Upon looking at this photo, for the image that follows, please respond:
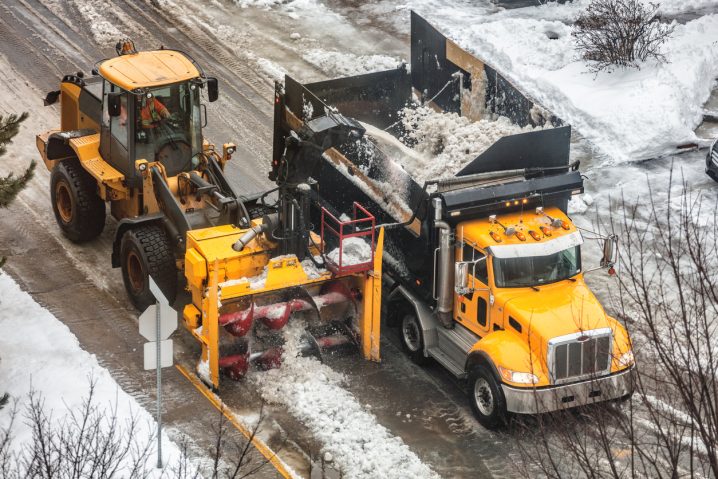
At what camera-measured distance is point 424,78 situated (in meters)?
17.7

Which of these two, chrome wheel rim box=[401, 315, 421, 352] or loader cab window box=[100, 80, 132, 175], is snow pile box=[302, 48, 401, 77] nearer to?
loader cab window box=[100, 80, 132, 175]

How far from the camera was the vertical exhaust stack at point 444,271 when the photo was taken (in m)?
13.5

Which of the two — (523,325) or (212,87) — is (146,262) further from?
(523,325)

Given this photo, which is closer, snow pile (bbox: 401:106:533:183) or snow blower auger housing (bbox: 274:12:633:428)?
snow blower auger housing (bbox: 274:12:633:428)

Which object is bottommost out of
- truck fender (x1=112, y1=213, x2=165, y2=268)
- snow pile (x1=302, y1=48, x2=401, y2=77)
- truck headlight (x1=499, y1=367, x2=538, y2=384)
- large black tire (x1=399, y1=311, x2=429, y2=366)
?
large black tire (x1=399, y1=311, x2=429, y2=366)

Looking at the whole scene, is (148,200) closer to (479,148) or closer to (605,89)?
(479,148)

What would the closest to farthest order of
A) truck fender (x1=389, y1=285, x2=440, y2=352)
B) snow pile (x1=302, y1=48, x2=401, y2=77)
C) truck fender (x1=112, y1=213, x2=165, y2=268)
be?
truck fender (x1=389, y1=285, x2=440, y2=352) < truck fender (x1=112, y1=213, x2=165, y2=268) < snow pile (x1=302, y1=48, x2=401, y2=77)

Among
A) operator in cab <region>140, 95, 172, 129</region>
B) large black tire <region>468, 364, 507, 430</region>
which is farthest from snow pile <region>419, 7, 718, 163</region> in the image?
operator in cab <region>140, 95, 172, 129</region>

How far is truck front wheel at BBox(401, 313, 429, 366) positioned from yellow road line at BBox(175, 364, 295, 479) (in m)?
2.54

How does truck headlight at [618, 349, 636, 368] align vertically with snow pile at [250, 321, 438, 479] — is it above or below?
above

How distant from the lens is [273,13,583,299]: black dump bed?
13750 millimetres

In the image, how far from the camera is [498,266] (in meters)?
13.2

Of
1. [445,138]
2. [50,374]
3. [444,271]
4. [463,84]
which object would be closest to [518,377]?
[444,271]

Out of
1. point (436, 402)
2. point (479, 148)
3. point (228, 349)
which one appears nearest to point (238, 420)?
point (228, 349)
